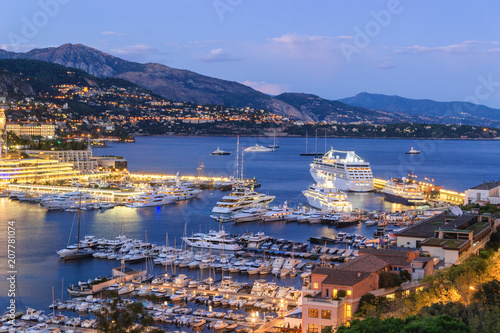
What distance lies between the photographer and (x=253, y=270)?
1354 centimetres

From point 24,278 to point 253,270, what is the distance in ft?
16.1

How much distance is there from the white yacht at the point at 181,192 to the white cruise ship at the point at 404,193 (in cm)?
824

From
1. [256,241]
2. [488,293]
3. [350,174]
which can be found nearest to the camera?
[488,293]

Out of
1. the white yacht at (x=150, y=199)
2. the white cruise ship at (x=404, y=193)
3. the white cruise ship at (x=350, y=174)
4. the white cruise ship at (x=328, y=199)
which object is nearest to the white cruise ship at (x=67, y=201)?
the white yacht at (x=150, y=199)

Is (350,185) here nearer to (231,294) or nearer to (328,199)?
(328,199)

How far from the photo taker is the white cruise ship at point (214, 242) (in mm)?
15966

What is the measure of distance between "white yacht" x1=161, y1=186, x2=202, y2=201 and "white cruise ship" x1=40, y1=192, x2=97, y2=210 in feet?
9.93

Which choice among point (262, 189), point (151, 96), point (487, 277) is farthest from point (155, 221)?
point (151, 96)

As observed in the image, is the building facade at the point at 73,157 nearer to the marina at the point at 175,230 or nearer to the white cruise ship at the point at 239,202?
the marina at the point at 175,230

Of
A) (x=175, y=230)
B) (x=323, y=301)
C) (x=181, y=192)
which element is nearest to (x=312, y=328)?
(x=323, y=301)

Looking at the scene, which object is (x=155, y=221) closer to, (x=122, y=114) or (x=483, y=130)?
(x=122, y=114)

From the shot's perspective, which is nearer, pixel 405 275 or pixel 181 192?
pixel 405 275

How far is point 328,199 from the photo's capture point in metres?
22.3

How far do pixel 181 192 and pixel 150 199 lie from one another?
6.76 ft
